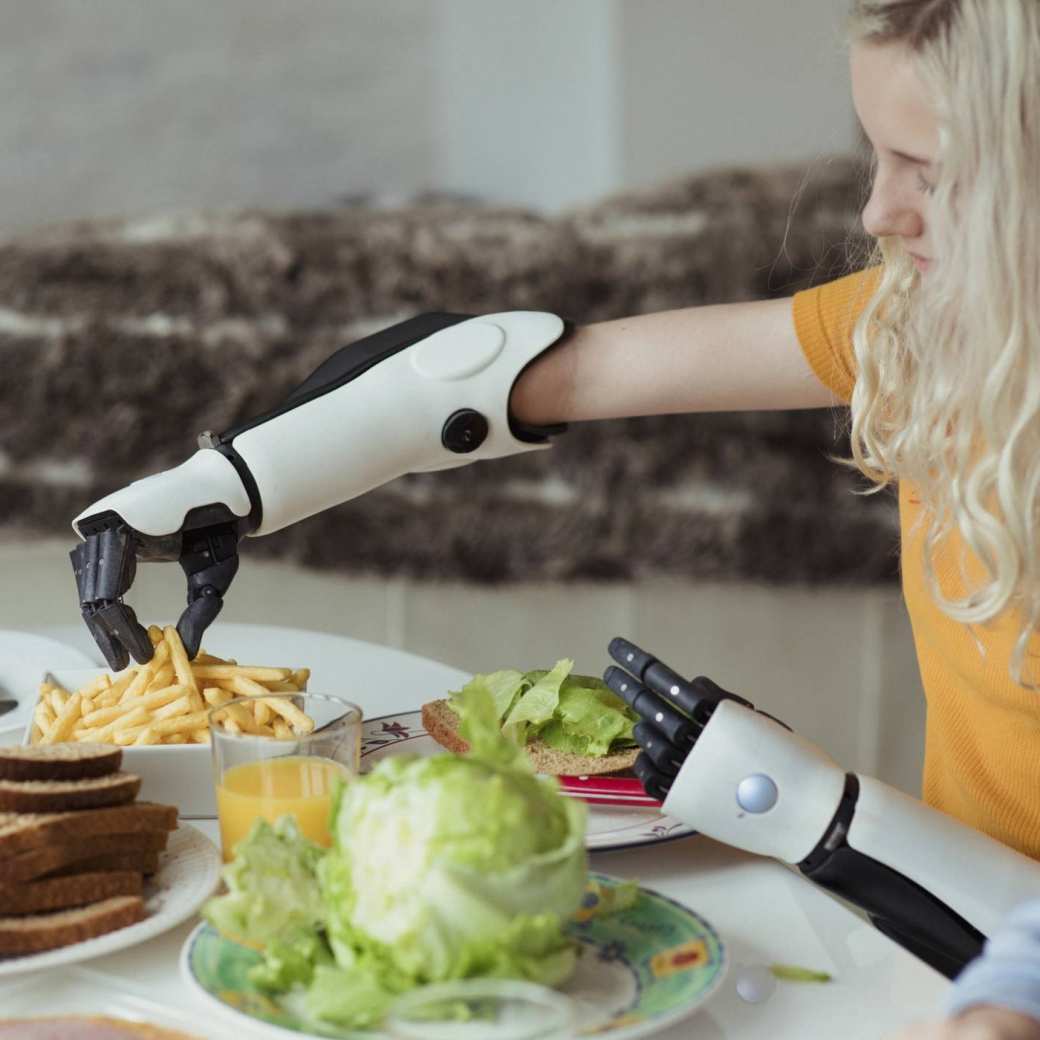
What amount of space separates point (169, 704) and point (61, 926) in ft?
0.94

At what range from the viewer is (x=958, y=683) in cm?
122

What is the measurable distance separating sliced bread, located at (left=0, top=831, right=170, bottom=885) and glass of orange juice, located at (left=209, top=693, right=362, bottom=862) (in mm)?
50

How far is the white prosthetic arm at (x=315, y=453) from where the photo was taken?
45.8 inches

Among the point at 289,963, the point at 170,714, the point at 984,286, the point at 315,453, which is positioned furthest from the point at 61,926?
the point at 984,286

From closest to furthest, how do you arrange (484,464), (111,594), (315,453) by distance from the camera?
(111,594), (315,453), (484,464)

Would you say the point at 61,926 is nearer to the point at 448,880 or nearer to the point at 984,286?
the point at 448,880

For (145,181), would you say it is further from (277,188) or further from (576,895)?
(576,895)

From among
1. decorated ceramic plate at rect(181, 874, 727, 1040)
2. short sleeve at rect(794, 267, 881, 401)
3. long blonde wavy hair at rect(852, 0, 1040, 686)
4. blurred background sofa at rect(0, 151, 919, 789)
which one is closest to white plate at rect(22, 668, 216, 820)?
decorated ceramic plate at rect(181, 874, 727, 1040)

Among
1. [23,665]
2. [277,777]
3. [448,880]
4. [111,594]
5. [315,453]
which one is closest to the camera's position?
[448,880]

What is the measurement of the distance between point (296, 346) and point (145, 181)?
422 mm

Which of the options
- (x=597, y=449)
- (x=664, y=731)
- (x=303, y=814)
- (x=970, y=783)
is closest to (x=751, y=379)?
(x=970, y=783)

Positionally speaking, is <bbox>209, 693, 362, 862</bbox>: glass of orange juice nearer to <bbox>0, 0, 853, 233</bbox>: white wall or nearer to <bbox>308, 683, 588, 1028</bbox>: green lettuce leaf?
<bbox>308, 683, 588, 1028</bbox>: green lettuce leaf

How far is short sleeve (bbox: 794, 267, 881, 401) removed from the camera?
133cm

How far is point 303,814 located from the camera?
862 millimetres
